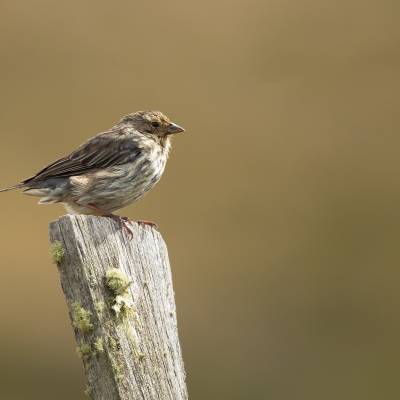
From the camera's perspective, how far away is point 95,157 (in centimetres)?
620

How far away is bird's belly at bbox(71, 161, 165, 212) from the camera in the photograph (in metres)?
5.96

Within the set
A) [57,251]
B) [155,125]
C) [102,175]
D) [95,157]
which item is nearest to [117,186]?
[102,175]

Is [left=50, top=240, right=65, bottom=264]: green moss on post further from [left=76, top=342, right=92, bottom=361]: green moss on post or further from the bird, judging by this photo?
the bird

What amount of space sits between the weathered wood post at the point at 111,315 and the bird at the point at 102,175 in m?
1.83

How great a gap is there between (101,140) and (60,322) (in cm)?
593

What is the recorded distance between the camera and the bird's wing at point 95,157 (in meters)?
6.08

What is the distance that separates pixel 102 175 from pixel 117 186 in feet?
0.35

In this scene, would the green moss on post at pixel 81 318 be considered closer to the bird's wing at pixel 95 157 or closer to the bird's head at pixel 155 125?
the bird's wing at pixel 95 157

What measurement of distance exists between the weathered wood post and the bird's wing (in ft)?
6.87

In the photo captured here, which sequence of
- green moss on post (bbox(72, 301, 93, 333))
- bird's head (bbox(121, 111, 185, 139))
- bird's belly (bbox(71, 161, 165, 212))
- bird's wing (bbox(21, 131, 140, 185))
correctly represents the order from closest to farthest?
green moss on post (bbox(72, 301, 93, 333)) → bird's belly (bbox(71, 161, 165, 212)) → bird's wing (bbox(21, 131, 140, 185)) → bird's head (bbox(121, 111, 185, 139))

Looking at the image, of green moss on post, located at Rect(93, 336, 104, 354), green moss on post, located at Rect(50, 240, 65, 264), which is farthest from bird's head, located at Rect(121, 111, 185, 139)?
green moss on post, located at Rect(93, 336, 104, 354)

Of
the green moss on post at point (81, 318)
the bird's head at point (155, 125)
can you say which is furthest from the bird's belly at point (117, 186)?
the green moss on post at point (81, 318)

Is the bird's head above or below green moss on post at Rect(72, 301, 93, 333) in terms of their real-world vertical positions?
above

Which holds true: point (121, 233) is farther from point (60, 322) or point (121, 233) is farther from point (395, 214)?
point (395, 214)
